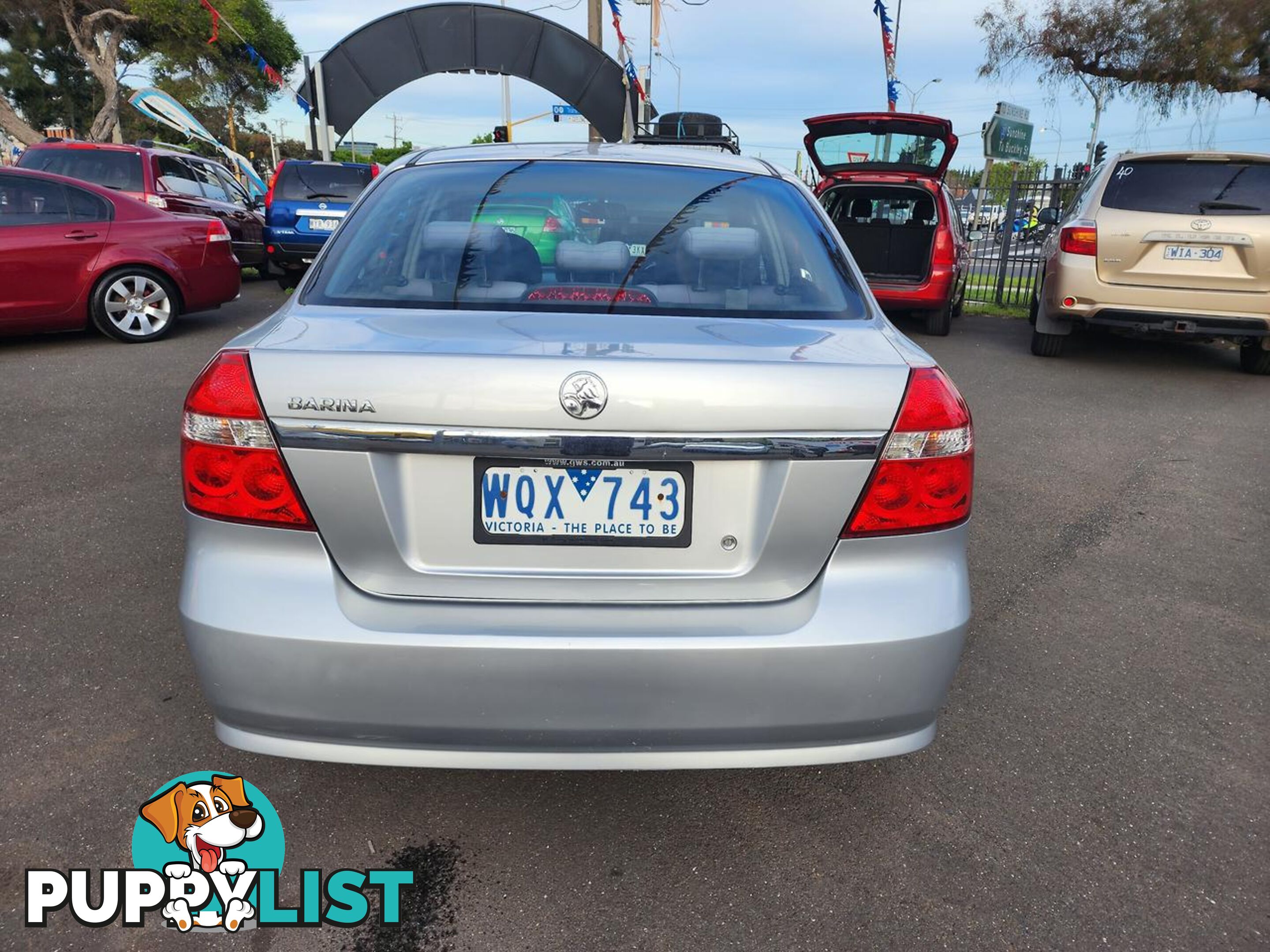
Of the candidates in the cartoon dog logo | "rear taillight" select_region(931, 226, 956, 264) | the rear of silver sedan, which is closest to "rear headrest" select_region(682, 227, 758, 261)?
the rear of silver sedan

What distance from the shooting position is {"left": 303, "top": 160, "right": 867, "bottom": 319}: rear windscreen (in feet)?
7.38

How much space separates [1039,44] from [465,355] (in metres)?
23.5

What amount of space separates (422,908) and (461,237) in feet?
5.37

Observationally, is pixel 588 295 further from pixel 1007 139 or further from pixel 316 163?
pixel 1007 139

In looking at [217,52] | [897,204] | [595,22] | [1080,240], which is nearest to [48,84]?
[217,52]

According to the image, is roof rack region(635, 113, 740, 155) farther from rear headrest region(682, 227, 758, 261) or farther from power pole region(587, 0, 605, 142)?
rear headrest region(682, 227, 758, 261)

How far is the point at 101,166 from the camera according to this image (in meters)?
10.6

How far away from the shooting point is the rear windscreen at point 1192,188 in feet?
23.6

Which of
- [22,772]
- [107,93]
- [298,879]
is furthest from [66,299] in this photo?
[107,93]

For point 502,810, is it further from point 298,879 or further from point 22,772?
point 22,772

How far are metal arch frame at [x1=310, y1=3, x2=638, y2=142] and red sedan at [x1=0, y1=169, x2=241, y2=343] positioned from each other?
30.1ft

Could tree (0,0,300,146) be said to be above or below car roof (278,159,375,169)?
above

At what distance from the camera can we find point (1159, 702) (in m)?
2.93

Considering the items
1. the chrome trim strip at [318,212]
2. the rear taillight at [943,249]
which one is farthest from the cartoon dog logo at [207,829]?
the chrome trim strip at [318,212]
